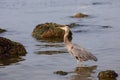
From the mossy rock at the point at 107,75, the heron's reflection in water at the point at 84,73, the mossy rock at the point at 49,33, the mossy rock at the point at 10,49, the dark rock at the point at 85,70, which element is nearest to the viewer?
the mossy rock at the point at 107,75

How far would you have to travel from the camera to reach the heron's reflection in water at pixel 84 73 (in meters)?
13.8

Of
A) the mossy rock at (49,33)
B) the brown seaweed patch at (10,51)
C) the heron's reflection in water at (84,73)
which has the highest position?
the mossy rock at (49,33)

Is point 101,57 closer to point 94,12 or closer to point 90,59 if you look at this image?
point 90,59

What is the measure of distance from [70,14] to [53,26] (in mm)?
10000

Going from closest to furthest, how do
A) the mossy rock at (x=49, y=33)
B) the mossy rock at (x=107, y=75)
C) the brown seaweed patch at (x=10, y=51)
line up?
the mossy rock at (x=107, y=75)
the brown seaweed patch at (x=10, y=51)
the mossy rock at (x=49, y=33)

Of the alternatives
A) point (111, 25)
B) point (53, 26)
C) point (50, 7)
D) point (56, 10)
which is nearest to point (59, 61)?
point (53, 26)

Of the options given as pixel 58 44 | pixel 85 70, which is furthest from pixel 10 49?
pixel 85 70

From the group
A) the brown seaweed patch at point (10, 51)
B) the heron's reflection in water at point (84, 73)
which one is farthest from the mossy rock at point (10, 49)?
the heron's reflection in water at point (84, 73)

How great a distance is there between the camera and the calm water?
14617 millimetres

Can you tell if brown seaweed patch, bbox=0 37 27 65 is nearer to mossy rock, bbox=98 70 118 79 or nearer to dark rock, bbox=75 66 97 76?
dark rock, bbox=75 66 97 76

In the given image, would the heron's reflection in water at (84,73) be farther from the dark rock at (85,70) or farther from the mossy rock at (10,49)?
the mossy rock at (10,49)

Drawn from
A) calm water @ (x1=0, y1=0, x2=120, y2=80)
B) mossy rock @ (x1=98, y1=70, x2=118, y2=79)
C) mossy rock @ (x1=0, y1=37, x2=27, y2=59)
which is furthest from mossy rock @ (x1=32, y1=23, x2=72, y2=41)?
mossy rock @ (x1=98, y1=70, x2=118, y2=79)

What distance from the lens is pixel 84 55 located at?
15641mm

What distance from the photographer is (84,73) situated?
14492 millimetres
